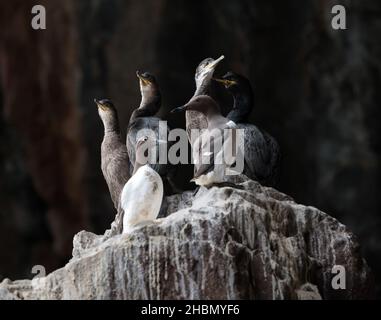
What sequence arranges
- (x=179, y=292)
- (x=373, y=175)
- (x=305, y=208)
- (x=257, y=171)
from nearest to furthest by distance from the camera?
(x=179, y=292) < (x=305, y=208) < (x=257, y=171) < (x=373, y=175)

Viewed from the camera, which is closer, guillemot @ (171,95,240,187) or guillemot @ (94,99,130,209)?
guillemot @ (171,95,240,187)

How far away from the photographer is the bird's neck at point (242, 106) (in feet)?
40.9

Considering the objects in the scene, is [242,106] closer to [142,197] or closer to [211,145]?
[211,145]

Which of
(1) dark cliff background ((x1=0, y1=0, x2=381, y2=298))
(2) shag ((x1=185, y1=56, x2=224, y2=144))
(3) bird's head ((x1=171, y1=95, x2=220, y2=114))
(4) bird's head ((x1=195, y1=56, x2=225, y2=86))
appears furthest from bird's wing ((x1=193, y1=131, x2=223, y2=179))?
(1) dark cliff background ((x1=0, y1=0, x2=381, y2=298))

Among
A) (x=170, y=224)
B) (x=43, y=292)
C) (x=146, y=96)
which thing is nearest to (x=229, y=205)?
(x=170, y=224)

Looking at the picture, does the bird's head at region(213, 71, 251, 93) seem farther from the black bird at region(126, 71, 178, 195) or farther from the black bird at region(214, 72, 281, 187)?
the black bird at region(126, 71, 178, 195)

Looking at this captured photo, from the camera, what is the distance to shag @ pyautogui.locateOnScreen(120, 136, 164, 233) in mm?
11094

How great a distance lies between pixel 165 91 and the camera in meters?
16.4

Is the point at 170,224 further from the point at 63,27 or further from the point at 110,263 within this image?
the point at 63,27

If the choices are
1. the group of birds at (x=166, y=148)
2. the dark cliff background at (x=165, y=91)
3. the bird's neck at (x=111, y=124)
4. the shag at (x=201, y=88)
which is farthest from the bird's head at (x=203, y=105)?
the dark cliff background at (x=165, y=91)

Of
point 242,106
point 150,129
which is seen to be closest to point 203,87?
point 242,106

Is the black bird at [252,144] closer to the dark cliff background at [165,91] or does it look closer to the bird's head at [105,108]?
the bird's head at [105,108]

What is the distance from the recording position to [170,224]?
1058 cm

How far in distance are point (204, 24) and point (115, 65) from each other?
1.06 meters
